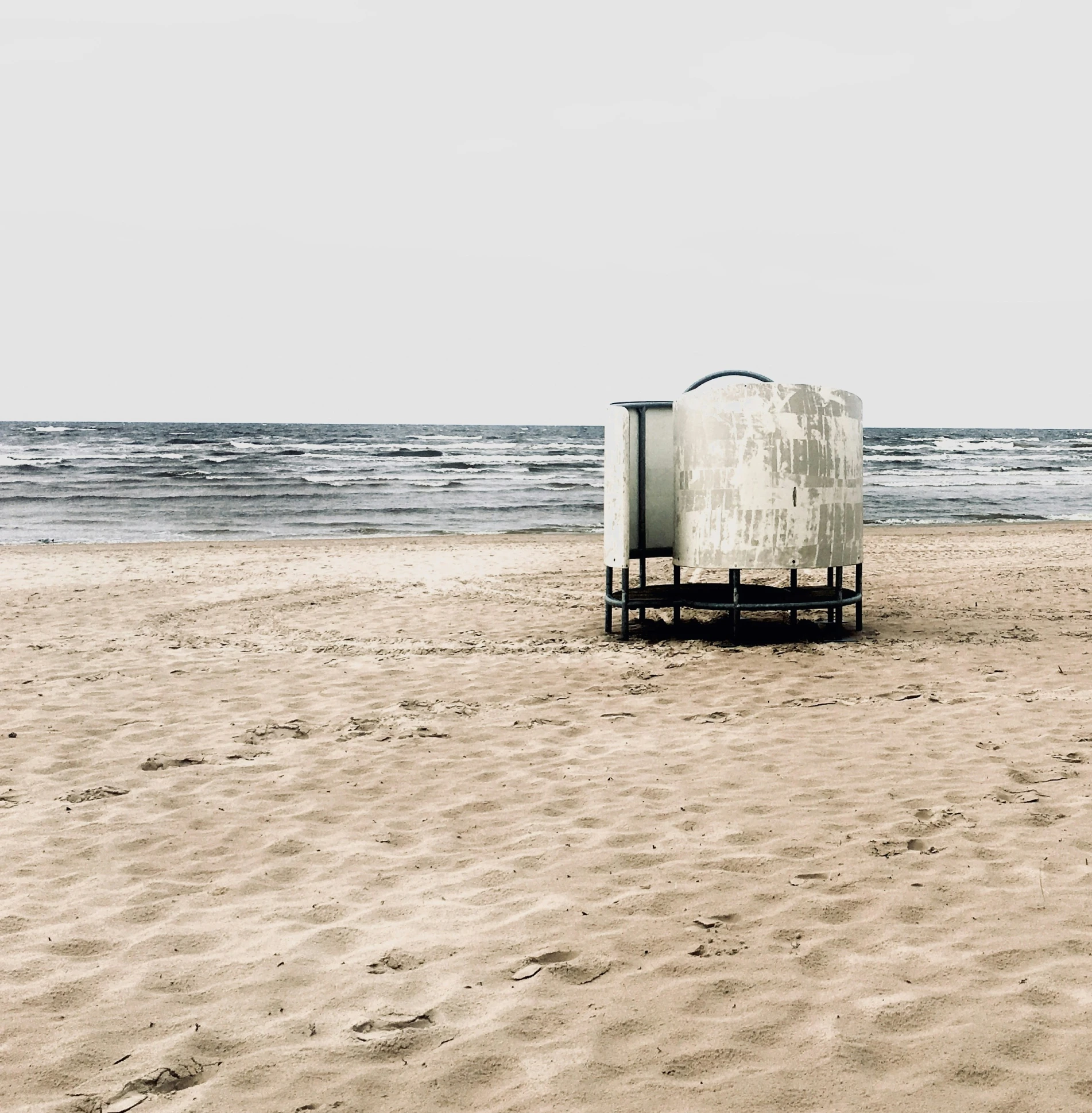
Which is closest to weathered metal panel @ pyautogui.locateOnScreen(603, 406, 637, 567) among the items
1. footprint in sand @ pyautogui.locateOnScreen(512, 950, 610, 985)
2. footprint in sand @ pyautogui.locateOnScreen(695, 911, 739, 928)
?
footprint in sand @ pyautogui.locateOnScreen(695, 911, 739, 928)

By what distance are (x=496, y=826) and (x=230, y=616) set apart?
20.4ft

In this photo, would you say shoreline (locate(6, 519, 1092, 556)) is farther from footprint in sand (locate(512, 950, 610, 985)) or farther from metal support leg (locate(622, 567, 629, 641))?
footprint in sand (locate(512, 950, 610, 985))

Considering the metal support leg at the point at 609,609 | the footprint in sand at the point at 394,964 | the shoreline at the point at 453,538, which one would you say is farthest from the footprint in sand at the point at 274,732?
the shoreline at the point at 453,538

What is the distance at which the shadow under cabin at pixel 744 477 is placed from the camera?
735 centimetres

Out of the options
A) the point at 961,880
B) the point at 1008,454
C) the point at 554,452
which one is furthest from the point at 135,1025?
the point at 1008,454

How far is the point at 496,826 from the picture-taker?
4.21 m

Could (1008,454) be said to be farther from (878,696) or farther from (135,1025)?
(135,1025)

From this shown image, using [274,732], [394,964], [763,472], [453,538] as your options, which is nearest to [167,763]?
[274,732]

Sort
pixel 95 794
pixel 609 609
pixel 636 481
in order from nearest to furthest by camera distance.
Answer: pixel 95 794 → pixel 636 481 → pixel 609 609

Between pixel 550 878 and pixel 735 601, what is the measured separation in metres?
4.46

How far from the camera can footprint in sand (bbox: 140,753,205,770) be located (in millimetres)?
5043

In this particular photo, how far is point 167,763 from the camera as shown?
16.8 ft

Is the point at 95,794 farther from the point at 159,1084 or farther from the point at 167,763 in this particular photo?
the point at 159,1084

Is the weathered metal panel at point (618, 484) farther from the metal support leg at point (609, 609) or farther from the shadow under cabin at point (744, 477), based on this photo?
the metal support leg at point (609, 609)
